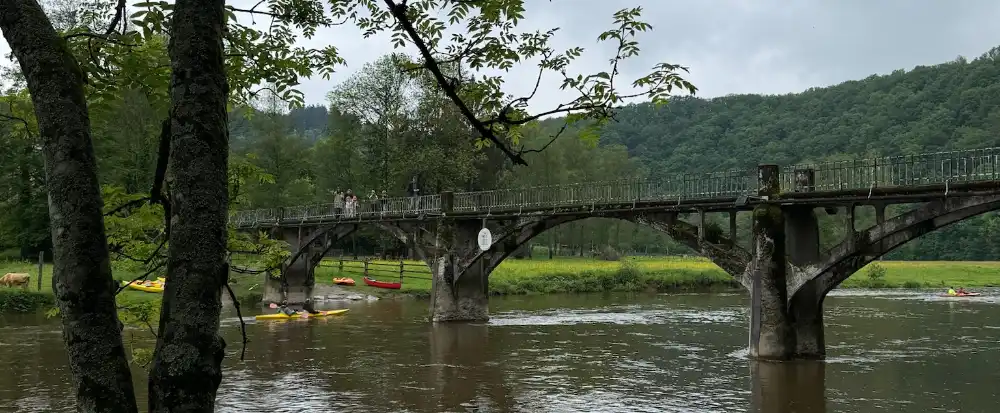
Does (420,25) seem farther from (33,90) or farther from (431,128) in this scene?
(431,128)

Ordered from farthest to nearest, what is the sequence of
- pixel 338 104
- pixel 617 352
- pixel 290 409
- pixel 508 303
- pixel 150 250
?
1. pixel 338 104
2. pixel 508 303
3. pixel 617 352
4. pixel 290 409
5. pixel 150 250

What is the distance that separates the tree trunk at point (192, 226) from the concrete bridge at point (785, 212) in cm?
1573

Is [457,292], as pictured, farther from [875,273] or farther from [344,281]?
[875,273]

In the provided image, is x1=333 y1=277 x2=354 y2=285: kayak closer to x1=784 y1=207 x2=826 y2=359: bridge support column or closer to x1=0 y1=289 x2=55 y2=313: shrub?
x1=0 y1=289 x2=55 y2=313: shrub

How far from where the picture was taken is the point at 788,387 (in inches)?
666

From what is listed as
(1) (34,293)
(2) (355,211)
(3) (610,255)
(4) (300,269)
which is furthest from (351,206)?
(3) (610,255)

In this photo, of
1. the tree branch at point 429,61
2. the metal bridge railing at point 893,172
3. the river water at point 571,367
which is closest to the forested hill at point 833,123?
the river water at point 571,367

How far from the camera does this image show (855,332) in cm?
2689

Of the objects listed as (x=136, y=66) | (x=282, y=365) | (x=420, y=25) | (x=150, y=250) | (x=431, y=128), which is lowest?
(x=282, y=365)

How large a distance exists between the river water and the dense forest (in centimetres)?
1063

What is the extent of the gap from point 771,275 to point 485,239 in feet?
40.8

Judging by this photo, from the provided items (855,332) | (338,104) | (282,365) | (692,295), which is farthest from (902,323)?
(338,104)

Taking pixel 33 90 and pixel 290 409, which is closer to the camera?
pixel 33 90

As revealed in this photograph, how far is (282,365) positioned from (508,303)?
21180mm
